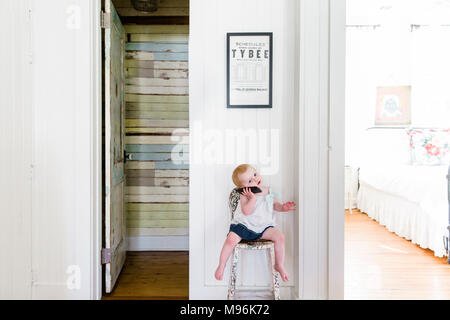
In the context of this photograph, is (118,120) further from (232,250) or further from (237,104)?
(232,250)

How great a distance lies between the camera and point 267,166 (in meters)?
2.08

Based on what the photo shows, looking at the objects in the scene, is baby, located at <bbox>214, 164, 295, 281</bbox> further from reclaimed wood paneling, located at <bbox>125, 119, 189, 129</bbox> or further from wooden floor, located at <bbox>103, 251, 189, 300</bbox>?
reclaimed wood paneling, located at <bbox>125, 119, 189, 129</bbox>

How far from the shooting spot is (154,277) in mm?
2615

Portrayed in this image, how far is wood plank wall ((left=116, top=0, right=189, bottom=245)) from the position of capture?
3236 mm

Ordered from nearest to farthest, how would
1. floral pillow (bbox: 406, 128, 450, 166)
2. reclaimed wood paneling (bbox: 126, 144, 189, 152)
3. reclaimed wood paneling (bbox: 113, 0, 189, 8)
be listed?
reclaimed wood paneling (bbox: 113, 0, 189, 8) → reclaimed wood paneling (bbox: 126, 144, 189, 152) → floral pillow (bbox: 406, 128, 450, 166)

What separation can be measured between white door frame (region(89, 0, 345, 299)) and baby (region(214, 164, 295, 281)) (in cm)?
20

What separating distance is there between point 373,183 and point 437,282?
1953mm

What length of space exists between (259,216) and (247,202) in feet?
0.38

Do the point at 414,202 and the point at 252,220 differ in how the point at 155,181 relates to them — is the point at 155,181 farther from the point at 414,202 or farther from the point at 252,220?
the point at 414,202

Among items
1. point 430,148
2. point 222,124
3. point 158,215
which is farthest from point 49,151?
point 430,148

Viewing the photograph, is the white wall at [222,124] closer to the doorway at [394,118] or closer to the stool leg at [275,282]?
the stool leg at [275,282]

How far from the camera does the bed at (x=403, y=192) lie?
2977 mm

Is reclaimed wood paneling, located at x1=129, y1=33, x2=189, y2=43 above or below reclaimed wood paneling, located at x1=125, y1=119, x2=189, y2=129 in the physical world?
above

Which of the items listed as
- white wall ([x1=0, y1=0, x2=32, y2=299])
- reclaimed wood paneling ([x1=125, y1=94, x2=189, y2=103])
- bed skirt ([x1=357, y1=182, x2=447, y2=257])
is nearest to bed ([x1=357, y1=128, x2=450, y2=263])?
bed skirt ([x1=357, y1=182, x2=447, y2=257])
